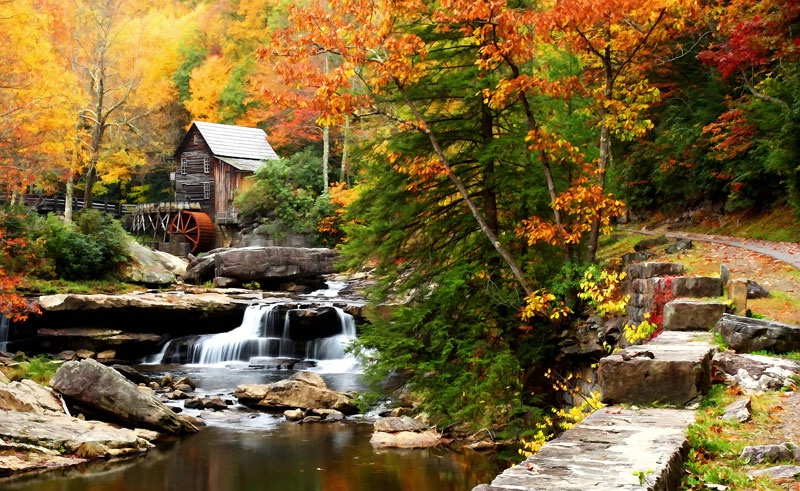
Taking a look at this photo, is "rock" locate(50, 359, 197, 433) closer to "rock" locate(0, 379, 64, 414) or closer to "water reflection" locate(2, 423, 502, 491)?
"rock" locate(0, 379, 64, 414)

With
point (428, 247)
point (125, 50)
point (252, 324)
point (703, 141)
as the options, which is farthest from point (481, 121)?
point (125, 50)

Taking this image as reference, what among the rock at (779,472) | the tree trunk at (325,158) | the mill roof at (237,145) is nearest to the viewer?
the rock at (779,472)

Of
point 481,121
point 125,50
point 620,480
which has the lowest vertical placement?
point 620,480

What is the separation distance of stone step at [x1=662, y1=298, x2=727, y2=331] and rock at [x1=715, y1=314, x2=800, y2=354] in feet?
3.13

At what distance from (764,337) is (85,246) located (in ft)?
77.3

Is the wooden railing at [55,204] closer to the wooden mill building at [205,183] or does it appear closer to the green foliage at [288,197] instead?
the wooden mill building at [205,183]

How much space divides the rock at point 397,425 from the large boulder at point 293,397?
1958mm

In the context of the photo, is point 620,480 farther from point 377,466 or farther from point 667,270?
point 377,466

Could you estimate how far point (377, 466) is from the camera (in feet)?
38.8

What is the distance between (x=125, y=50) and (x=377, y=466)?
33.8m

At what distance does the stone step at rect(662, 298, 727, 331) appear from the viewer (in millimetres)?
8141

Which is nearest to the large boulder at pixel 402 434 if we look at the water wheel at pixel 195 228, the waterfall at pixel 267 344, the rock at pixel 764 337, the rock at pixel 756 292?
the rock at pixel 756 292

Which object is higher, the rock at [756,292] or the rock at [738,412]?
the rock at [756,292]

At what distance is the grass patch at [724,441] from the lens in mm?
3932
